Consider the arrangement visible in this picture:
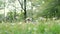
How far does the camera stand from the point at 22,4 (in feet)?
52.0

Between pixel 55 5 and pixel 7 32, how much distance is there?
34.9ft

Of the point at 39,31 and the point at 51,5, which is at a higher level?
the point at 39,31

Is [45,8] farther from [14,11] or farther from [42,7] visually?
[14,11]

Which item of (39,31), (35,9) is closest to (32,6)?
(35,9)

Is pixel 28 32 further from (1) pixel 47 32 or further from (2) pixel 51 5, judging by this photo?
(2) pixel 51 5

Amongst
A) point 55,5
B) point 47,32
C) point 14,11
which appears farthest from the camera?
point 14,11

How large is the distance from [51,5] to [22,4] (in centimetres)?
249

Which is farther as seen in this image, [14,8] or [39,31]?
[14,8]

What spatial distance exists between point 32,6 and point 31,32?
505 inches

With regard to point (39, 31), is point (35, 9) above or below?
below

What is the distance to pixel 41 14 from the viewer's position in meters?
14.7

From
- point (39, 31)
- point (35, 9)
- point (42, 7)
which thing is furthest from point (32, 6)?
point (39, 31)

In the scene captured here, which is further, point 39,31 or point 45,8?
point 45,8

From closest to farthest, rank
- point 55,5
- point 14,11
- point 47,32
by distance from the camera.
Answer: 1. point 47,32
2. point 55,5
3. point 14,11
